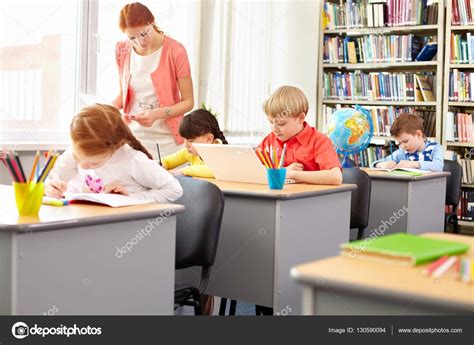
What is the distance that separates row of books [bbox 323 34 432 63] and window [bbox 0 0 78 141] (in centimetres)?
285

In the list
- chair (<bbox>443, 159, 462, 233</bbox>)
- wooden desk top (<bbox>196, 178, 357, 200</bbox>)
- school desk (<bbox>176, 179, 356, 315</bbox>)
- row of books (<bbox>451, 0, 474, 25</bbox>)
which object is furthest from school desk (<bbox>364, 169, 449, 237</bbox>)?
row of books (<bbox>451, 0, 474, 25</bbox>)

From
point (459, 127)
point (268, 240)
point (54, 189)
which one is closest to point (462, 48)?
point (459, 127)

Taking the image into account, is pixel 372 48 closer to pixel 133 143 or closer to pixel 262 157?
pixel 262 157

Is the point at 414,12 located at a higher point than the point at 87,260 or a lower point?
higher

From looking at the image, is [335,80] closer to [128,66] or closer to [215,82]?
[215,82]

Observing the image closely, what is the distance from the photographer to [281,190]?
2.84 metres

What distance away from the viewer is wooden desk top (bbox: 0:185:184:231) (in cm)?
178

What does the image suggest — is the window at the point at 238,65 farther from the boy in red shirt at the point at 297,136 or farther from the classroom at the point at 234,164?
the boy in red shirt at the point at 297,136

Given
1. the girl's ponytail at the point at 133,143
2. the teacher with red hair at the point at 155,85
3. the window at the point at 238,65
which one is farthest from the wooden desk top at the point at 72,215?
the window at the point at 238,65

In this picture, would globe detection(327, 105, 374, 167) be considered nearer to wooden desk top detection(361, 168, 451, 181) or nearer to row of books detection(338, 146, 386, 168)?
wooden desk top detection(361, 168, 451, 181)

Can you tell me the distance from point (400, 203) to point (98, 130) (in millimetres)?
2023

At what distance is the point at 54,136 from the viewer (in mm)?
4211

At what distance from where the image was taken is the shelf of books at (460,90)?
5.80 meters

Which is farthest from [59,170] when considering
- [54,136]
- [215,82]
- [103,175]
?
[215,82]
